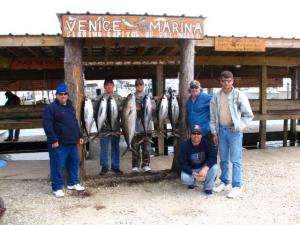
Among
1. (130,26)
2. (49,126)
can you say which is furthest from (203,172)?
(130,26)

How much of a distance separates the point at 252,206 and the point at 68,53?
367 centimetres

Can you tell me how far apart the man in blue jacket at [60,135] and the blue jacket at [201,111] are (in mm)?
1877

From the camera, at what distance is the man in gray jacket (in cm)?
565

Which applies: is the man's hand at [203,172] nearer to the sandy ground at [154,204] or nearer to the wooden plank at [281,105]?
the sandy ground at [154,204]

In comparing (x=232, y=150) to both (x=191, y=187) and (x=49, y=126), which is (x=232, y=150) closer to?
(x=191, y=187)

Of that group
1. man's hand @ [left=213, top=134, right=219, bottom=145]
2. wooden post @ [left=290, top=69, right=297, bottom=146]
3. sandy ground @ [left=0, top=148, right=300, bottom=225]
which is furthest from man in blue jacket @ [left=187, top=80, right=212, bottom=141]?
wooden post @ [left=290, top=69, right=297, bottom=146]

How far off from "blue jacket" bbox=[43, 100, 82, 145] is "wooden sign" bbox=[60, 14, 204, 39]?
112 cm

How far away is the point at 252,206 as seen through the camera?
5363 millimetres

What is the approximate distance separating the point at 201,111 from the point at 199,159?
2.64ft

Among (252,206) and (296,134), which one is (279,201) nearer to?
(252,206)

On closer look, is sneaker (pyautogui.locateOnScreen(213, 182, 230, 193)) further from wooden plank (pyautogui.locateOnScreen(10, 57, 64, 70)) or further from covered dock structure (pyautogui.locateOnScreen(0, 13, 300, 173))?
wooden plank (pyautogui.locateOnScreen(10, 57, 64, 70))

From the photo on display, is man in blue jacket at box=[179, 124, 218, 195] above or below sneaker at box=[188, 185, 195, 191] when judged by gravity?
above

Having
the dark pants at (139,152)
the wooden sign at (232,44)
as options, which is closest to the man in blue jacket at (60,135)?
the dark pants at (139,152)

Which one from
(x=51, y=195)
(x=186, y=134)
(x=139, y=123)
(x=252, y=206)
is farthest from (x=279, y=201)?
(x=51, y=195)
